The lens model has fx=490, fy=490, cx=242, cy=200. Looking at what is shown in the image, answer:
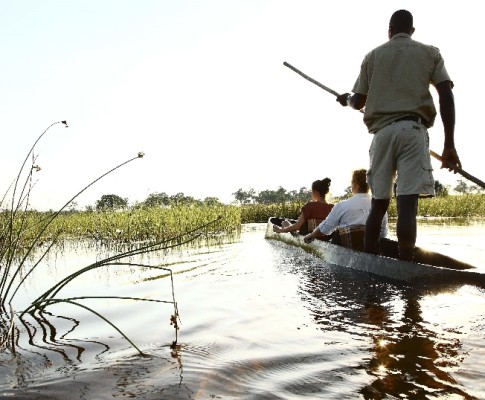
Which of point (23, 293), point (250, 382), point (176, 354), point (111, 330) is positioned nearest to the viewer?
point (250, 382)

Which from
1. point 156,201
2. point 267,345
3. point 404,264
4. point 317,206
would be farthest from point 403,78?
point 156,201

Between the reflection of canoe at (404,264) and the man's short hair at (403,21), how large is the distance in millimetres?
2275

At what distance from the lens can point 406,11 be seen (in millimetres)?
4875

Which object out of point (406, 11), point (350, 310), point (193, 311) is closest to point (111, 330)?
point (193, 311)

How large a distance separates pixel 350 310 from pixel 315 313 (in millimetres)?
299

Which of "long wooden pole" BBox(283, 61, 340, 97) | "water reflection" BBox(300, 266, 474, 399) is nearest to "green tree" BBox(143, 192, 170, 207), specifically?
Result: "long wooden pole" BBox(283, 61, 340, 97)

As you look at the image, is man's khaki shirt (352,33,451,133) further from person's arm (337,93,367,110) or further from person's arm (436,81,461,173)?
person's arm (337,93,367,110)

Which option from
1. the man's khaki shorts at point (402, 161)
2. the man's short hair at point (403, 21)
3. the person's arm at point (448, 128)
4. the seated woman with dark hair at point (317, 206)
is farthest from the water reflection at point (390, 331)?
the seated woman with dark hair at point (317, 206)

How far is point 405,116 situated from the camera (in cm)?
468

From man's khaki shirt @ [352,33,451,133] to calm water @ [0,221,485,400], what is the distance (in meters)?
1.67

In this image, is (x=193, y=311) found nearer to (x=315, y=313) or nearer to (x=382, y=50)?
(x=315, y=313)

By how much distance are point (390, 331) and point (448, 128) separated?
232 cm

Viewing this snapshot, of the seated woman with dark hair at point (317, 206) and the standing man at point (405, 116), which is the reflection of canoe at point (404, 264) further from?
the seated woman with dark hair at point (317, 206)

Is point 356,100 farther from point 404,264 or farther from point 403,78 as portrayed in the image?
point 404,264
